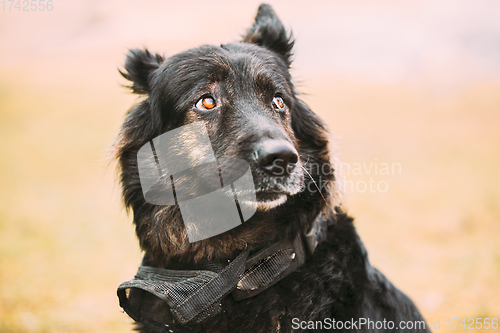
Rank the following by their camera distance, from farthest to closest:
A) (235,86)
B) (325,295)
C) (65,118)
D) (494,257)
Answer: (65,118), (494,257), (235,86), (325,295)

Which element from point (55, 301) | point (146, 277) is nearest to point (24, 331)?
point (55, 301)

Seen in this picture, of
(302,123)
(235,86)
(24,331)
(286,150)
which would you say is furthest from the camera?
(24,331)

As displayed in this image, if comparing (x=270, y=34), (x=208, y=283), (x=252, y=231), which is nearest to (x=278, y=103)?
(x=270, y=34)

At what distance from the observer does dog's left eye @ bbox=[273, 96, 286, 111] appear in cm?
295

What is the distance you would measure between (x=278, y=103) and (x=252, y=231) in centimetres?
115

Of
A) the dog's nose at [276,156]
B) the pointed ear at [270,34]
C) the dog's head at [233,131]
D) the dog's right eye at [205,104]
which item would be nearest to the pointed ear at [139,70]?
the dog's head at [233,131]

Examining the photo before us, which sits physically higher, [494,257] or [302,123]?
[302,123]

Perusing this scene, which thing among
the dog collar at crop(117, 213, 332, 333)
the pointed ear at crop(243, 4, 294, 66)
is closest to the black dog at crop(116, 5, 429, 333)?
the dog collar at crop(117, 213, 332, 333)

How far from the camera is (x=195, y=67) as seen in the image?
108 inches

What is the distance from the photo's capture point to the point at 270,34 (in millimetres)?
3385

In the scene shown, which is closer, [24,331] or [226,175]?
[226,175]

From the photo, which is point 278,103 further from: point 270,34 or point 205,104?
point 270,34

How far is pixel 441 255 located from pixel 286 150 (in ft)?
17.5

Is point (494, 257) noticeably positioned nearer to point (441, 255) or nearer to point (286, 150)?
point (441, 255)
